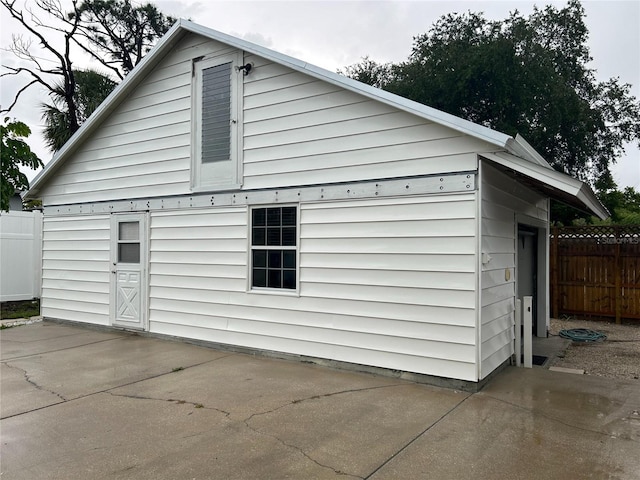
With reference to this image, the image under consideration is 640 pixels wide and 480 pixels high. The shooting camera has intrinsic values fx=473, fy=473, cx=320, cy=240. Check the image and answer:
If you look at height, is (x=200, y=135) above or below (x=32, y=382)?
above

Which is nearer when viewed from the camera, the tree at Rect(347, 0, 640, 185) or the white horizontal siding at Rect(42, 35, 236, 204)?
the white horizontal siding at Rect(42, 35, 236, 204)

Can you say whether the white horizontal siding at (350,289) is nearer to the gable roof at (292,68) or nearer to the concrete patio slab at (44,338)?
the gable roof at (292,68)

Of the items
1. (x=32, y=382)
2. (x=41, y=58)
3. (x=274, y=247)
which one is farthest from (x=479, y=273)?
(x=41, y=58)

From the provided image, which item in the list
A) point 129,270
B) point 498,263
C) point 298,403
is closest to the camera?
point 298,403

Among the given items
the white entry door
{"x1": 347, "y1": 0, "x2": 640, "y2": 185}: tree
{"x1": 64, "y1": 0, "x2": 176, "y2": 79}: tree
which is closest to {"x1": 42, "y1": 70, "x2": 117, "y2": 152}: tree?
{"x1": 64, "y1": 0, "x2": 176, "y2": 79}: tree

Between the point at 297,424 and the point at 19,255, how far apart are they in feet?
37.9

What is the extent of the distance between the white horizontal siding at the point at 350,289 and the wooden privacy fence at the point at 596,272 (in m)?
6.68

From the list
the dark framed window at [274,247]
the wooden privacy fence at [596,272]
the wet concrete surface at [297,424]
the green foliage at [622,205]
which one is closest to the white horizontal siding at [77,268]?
the wet concrete surface at [297,424]

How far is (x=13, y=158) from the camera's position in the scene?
9.23 meters

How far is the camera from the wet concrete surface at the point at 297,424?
3.55 metres

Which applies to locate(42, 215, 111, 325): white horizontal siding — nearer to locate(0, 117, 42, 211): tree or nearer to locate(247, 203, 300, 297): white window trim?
locate(0, 117, 42, 211): tree

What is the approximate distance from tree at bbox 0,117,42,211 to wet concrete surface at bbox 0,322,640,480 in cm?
436

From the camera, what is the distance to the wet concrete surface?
11.6 ft

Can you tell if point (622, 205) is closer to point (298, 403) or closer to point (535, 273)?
point (535, 273)
